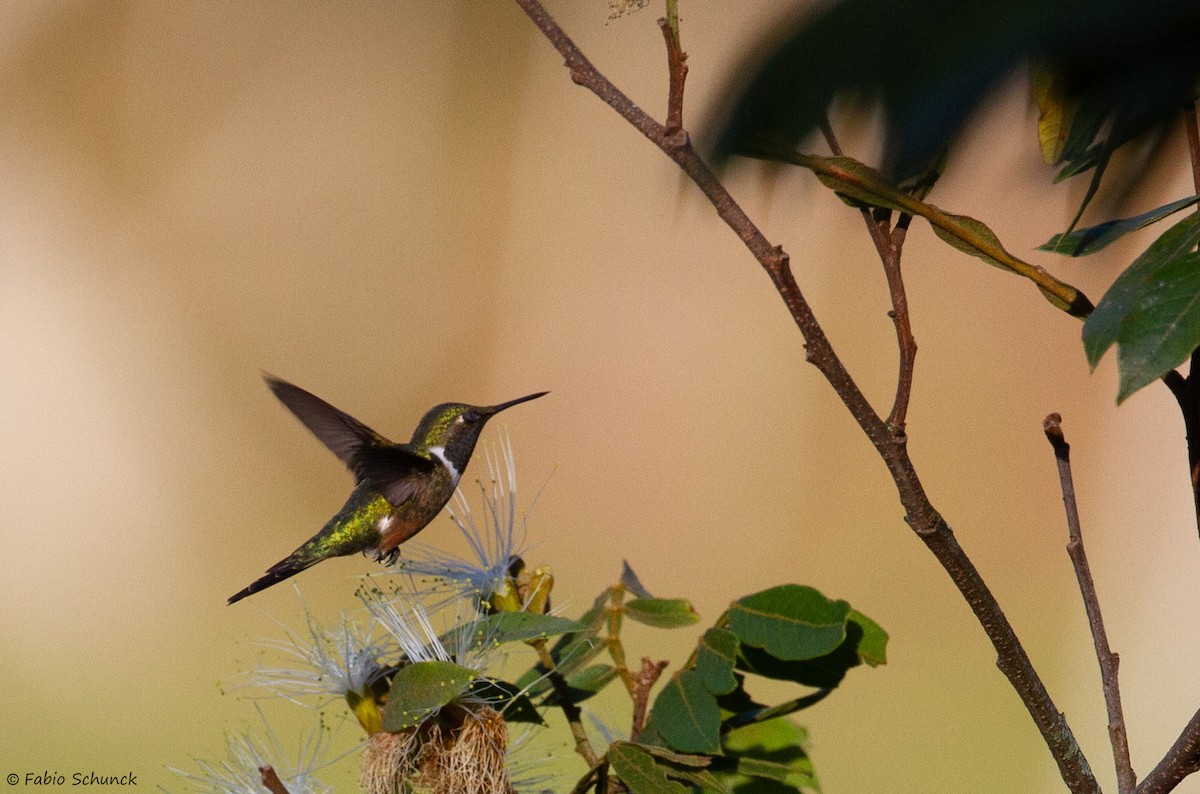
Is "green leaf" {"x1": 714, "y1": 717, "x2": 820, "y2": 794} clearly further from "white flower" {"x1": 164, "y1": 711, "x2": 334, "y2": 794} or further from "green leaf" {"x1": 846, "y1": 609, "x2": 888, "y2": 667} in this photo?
"white flower" {"x1": 164, "y1": 711, "x2": 334, "y2": 794}

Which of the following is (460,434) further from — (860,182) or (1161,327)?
(1161,327)

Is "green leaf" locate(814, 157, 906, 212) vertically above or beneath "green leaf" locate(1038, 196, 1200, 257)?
above

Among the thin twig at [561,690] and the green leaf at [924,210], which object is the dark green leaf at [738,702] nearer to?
the thin twig at [561,690]

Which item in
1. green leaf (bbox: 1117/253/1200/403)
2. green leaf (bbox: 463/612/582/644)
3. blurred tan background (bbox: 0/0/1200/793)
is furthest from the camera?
blurred tan background (bbox: 0/0/1200/793)

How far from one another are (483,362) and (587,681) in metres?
1.10

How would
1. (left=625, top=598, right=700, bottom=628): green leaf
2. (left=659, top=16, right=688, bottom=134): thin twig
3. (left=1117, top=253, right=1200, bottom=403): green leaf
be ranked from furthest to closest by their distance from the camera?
(left=625, top=598, right=700, bottom=628): green leaf < (left=659, top=16, right=688, bottom=134): thin twig < (left=1117, top=253, right=1200, bottom=403): green leaf

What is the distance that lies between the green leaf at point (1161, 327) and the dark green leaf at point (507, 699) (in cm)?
31

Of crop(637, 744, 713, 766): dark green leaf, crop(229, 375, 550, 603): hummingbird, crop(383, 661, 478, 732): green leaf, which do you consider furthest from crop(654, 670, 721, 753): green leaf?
crop(229, 375, 550, 603): hummingbird

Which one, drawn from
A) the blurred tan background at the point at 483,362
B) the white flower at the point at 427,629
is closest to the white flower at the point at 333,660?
the white flower at the point at 427,629

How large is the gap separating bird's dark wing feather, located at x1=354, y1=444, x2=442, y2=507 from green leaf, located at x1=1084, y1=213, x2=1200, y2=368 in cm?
43

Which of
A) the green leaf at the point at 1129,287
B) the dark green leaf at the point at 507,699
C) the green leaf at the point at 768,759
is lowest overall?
the green leaf at the point at 768,759

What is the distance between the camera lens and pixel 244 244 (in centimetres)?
169

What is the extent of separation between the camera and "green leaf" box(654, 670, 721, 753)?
478mm

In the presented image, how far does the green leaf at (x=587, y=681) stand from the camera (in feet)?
1.90
